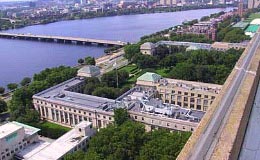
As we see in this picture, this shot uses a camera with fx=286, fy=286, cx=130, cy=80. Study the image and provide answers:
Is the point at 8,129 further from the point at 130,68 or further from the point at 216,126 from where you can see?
the point at 130,68

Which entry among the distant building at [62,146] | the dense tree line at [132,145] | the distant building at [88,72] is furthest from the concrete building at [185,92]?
the dense tree line at [132,145]

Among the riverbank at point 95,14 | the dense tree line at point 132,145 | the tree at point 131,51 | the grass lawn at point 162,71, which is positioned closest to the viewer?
the dense tree line at point 132,145

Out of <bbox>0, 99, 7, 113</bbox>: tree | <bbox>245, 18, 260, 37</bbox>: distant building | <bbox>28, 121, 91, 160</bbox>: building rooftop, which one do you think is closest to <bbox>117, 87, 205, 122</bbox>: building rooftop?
<bbox>28, 121, 91, 160</bbox>: building rooftop

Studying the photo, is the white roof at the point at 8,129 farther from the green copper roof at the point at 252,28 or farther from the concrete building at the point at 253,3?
the concrete building at the point at 253,3

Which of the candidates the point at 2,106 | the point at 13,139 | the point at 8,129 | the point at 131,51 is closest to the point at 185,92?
the point at 13,139

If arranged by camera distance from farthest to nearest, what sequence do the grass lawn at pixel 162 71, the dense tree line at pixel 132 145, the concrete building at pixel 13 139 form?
the grass lawn at pixel 162 71, the concrete building at pixel 13 139, the dense tree line at pixel 132 145

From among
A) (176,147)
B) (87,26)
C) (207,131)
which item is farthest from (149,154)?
(87,26)
